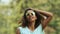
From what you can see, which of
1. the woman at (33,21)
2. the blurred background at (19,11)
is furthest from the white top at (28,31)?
the blurred background at (19,11)

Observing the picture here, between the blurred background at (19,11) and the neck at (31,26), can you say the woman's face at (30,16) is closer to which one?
the neck at (31,26)

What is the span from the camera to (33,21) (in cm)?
142

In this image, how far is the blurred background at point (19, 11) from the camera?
260 cm

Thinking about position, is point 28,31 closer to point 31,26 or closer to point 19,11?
point 31,26

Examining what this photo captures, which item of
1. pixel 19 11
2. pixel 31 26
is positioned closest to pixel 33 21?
pixel 31 26

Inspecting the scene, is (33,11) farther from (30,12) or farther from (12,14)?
(12,14)

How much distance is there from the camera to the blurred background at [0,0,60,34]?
2.60 m

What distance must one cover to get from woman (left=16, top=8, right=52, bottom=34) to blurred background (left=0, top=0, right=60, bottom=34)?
1164mm

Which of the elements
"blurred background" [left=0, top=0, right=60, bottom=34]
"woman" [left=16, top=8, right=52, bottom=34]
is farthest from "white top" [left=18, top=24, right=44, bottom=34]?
"blurred background" [left=0, top=0, right=60, bottom=34]

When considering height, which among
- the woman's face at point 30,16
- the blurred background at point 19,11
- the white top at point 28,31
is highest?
the woman's face at point 30,16

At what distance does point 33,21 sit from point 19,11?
1.25 metres

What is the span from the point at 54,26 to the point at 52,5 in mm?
297

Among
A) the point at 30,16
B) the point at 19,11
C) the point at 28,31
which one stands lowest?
the point at 19,11

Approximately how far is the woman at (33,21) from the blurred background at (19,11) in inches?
45.8
